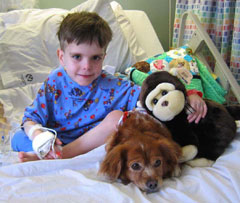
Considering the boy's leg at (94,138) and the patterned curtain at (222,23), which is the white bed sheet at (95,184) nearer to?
the boy's leg at (94,138)

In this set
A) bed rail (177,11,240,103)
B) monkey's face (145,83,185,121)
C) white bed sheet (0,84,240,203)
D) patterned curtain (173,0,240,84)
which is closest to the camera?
white bed sheet (0,84,240,203)

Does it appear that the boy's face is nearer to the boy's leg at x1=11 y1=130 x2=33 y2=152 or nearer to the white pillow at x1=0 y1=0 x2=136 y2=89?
the boy's leg at x1=11 y1=130 x2=33 y2=152

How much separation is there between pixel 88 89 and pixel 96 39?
270mm

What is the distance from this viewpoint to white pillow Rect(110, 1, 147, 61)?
2.26 m

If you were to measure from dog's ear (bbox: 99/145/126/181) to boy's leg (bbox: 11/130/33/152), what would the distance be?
0.46 meters

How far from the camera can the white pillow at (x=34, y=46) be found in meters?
1.72

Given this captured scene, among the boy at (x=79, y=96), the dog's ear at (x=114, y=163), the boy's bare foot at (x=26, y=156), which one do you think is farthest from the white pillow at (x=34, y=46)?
the dog's ear at (x=114, y=163)

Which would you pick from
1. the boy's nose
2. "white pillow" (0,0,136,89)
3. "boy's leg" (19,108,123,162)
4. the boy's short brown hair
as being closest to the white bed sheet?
"boy's leg" (19,108,123,162)

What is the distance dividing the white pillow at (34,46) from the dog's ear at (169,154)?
120 centimetres

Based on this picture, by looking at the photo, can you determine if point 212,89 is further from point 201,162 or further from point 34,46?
point 34,46

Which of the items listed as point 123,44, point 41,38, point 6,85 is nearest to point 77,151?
point 6,85

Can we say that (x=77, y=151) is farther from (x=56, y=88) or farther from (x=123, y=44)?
(x=123, y=44)

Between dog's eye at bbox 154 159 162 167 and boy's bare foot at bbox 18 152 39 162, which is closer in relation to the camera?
dog's eye at bbox 154 159 162 167

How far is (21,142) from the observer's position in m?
1.18
